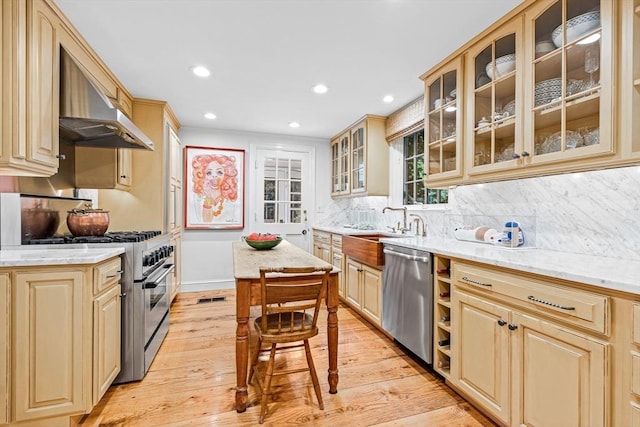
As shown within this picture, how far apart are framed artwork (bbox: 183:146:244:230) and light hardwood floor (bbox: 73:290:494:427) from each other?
82.2 inches

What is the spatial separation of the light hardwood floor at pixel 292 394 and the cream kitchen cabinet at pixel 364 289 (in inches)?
12.3

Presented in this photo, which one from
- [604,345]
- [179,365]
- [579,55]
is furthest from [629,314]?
[179,365]

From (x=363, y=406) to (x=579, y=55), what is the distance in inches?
91.6

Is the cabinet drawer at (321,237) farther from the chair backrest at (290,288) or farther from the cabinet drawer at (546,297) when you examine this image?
the cabinet drawer at (546,297)

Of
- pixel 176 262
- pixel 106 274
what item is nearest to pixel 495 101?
pixel 106 274

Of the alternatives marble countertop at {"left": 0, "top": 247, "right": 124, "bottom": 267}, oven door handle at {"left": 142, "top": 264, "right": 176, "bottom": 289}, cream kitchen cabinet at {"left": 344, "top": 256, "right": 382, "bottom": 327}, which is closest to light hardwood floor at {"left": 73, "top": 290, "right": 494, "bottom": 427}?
cream kitchen cabinet at {"left": 344, "top": 256, "right": 382, "bottom": 327}

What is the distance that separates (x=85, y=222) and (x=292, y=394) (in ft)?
6.32

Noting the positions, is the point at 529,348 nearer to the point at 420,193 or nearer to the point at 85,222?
the point at 420,193

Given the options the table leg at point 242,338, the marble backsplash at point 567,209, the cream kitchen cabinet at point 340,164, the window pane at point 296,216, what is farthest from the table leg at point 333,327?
the window pane at point 296,216

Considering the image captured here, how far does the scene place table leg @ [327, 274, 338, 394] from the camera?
6.35 feet

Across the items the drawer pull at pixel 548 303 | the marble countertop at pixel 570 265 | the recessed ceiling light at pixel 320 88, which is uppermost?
the recessed ceiling light at pixel 320 88

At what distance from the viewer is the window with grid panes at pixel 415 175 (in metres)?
3.36

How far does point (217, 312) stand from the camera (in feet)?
11.7

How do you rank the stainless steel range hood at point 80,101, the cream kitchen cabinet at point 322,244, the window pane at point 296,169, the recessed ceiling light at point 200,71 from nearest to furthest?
1. the stainless steel range hood at point 80,101
2. the recessed ceiling light at point 200,71
3. the cream kitchen cabinet at point 322,244
4. the window pane at point 296,169
